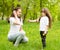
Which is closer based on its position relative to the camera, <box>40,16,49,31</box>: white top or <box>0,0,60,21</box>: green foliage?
<box>40,16,49,31</box>: white top

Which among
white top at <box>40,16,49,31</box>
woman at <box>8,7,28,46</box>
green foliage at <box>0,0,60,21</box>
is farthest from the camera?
green foliage at <box>0,0,60,21</box>

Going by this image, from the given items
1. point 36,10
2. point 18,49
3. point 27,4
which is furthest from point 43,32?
point 36,10

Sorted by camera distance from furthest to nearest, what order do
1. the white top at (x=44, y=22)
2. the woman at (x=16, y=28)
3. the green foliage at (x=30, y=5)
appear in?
the green foliage at (x=30, y=5) → the woman at (x=16, y=28) → the white top at (x=44, y=22)

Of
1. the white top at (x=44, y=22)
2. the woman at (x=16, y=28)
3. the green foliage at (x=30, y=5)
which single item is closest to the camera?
the white top at (x=44, y=22)

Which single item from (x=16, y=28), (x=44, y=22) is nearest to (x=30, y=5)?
(x=16, y=28)

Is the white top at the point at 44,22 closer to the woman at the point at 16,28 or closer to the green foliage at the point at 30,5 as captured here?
the woman at the point at 16,28

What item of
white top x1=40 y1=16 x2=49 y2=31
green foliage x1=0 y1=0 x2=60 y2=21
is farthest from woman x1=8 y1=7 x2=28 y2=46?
green foliage x1=0 y1=0 x2=60 y2=21

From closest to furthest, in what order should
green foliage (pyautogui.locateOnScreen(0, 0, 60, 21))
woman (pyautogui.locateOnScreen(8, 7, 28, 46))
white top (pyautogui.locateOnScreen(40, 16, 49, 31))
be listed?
white top (pyautogui.locateOnScreen(40, 16, 49, 31)) < woman (pyautogui.locateOnScreen(8, 7, 28, 46)) < green foliage (pyautogui.locateOnScreen(0, 0, 60, 21))

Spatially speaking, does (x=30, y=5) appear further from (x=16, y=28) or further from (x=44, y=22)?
(x=44, y=22)

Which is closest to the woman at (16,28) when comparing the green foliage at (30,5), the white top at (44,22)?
the white top at (44,22)

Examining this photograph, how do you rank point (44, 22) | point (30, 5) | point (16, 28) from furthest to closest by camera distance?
point (30, 5)
point (16, 28)
point (44, 22)

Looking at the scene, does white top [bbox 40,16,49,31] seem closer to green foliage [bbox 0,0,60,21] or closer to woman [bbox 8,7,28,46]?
woman [bbox 8,7,28,46]

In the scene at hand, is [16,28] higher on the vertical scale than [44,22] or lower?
lower

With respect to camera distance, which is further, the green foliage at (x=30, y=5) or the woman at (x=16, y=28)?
the green foliage at (x=30, y=5)
